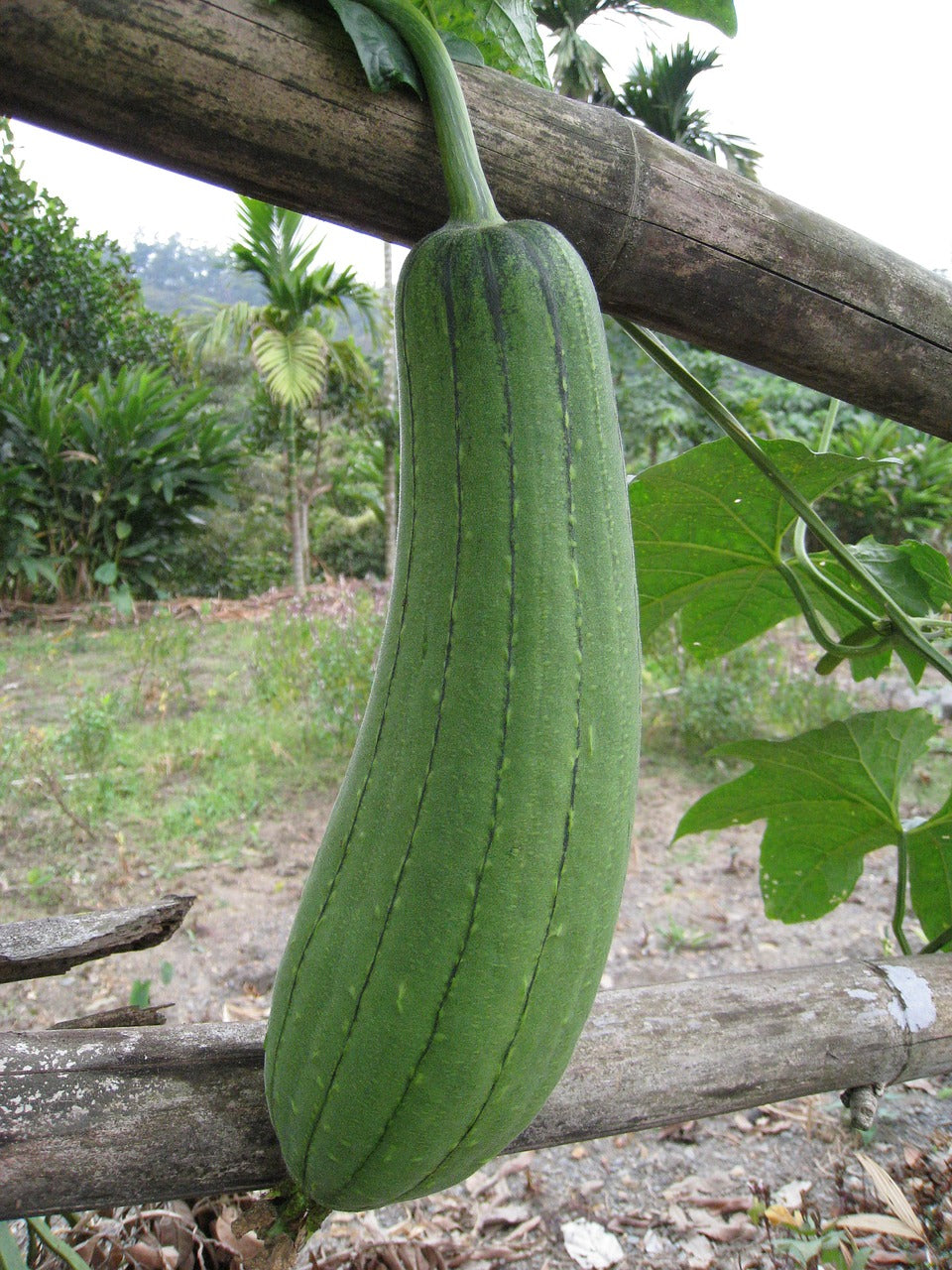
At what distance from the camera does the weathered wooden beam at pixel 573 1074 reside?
61 cm

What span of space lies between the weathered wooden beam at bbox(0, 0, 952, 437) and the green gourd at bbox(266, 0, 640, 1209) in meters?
0.04

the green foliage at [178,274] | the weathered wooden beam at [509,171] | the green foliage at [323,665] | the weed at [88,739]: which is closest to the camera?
the weathered wooden beam at [509,171]

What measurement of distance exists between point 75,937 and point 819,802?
893 mm

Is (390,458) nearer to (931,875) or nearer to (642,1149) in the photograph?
(642,1149)

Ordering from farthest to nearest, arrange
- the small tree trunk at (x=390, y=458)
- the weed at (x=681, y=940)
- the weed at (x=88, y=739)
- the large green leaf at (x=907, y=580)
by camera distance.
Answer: the small tree trunk at (x=390, y=458), the weed at (x=88, y=739), the weed at (x=681, y=940), the large green leaf at (x=907, y=580)

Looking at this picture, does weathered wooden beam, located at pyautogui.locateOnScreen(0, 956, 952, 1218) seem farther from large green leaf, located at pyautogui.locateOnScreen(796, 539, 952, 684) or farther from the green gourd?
large green leaf, located at pyautogui.locateOnScreen(796, 539, 952, 684)

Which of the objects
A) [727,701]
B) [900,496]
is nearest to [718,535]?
[727,701]

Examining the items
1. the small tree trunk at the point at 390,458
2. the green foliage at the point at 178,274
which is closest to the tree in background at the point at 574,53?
the small tree trunk at the point at 390,458

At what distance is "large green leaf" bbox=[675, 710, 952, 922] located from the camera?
111 cm

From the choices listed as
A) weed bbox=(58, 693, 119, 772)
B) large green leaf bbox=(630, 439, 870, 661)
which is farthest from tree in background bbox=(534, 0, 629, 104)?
large green leaf bbox=(630, 439, 870, 661)

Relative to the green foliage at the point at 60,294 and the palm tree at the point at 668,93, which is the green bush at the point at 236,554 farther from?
the palm tree at the point at 668,93

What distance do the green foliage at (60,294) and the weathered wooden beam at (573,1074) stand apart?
794 centimetres

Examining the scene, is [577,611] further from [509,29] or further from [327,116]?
[509,29]

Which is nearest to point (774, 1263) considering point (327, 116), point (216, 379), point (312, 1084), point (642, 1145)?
point (642, 1145)
